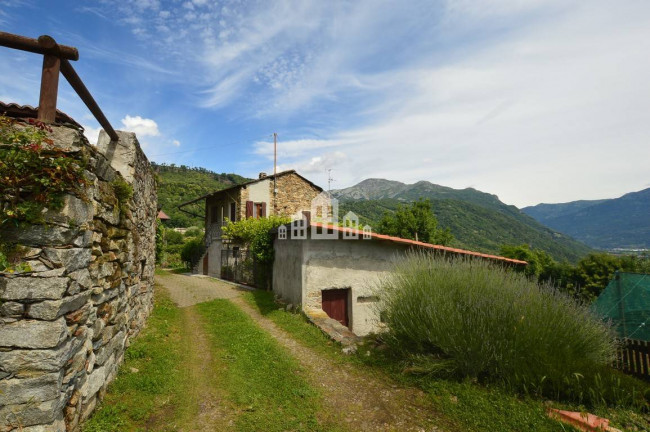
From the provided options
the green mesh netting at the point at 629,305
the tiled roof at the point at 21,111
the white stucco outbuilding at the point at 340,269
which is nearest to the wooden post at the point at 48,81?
the tiled roof at the point at 21,111

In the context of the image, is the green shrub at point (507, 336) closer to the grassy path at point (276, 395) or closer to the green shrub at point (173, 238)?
the grassy path at point (276, 395)

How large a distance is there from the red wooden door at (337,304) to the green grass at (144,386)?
455 cm

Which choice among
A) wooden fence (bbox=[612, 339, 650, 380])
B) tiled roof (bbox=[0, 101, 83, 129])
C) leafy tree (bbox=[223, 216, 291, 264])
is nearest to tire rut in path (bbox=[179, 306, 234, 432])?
tiled roof (bbox=[0, 101, 83, 129])

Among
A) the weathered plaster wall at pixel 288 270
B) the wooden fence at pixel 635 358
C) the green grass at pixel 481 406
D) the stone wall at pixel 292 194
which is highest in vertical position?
the stone wall at pixel 292 194

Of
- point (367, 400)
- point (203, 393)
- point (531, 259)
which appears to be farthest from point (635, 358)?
point (531, 259)

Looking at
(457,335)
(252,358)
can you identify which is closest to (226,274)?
(252,358)

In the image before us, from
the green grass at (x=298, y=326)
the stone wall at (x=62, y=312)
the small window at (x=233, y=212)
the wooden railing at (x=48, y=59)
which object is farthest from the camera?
the small window at (x=233, y=212)

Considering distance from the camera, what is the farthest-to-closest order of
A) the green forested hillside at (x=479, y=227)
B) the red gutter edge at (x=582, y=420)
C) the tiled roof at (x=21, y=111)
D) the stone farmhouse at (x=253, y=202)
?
the green forested hillside at (x=479, y=227), the stone farmhouse at (x=253, y=202), the tiled roof at (x=21, y=111), the red gutter edge at (x=582, y=420)

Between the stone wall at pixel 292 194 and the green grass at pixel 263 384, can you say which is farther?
the stone wall at pixel 292 194

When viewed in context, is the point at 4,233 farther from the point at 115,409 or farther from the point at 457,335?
the point at 457,335

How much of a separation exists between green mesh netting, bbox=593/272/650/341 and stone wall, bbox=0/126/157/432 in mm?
9904

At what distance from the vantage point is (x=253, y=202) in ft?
64.7

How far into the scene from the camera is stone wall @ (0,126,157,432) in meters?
2.60

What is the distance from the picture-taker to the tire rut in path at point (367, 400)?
3866mm
